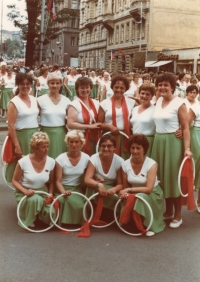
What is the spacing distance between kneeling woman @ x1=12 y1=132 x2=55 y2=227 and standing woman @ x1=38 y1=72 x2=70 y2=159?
65 cm

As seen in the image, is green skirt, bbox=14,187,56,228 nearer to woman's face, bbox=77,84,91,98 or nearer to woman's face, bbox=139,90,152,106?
woman's face, bbox=77,84,91,98

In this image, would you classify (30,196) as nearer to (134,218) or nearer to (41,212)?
(41,212)

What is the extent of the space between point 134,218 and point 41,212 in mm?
1121

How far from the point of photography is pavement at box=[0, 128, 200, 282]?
4.41 metres

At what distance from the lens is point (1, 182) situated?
8.23 m

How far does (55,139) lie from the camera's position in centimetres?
657

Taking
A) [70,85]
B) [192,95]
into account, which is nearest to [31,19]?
[70,85]

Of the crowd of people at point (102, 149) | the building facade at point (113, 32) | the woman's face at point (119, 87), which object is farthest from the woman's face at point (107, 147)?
the building facade at point (113, 32)

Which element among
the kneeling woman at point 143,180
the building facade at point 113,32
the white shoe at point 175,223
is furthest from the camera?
the building facade at point 113,32

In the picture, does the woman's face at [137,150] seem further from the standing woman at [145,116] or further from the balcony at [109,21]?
the balcony at [109,21]

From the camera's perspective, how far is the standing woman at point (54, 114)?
6.46m

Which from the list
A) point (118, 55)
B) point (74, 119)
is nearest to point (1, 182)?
point (74, 119)

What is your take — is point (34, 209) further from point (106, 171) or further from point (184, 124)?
point (184, 124)

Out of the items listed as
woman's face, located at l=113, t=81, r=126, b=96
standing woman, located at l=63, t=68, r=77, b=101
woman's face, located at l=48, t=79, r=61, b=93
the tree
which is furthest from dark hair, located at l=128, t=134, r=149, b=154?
the tree
